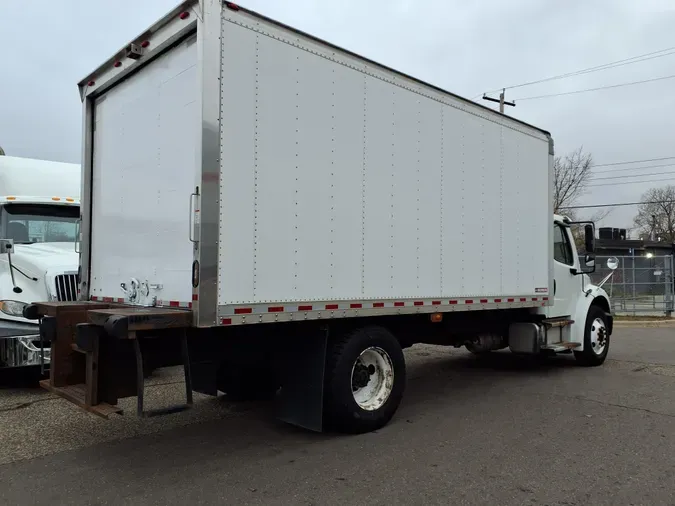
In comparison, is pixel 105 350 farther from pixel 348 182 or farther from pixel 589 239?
pixel 589 239

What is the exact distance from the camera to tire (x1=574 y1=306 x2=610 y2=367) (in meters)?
9.10

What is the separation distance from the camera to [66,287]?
6969 mm

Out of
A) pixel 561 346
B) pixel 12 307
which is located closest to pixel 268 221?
pixel 12 307

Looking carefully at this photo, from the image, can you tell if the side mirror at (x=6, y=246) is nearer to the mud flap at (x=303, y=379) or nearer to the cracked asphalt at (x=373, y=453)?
the cracked asphalt at (x=373, y=453)

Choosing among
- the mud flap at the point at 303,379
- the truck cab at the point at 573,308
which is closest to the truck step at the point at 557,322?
the truck cab at the point at 573,308

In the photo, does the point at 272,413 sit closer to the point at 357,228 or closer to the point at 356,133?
the point at 357,228

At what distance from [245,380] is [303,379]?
0.94m

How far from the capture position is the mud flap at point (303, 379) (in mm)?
5090

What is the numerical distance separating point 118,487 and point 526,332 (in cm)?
586

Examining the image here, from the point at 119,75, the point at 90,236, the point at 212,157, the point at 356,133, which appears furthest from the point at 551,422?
the point at 119,75

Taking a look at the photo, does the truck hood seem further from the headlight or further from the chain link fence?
the chain link fence

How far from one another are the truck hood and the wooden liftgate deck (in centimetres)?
218

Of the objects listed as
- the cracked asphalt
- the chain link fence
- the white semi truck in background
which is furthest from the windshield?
the chain link fence

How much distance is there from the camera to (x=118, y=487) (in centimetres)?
418
